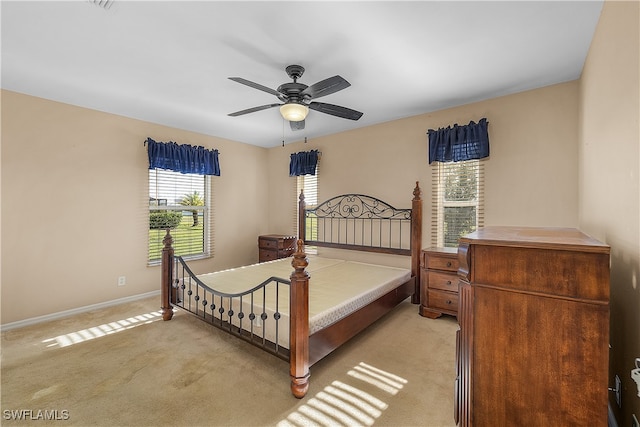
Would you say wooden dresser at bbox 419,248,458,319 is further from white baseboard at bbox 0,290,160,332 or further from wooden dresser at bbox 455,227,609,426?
white baseboard at bbox 0,290,160,332

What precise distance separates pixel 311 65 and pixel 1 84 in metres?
3.27

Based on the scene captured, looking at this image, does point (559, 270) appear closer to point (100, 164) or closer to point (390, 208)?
point (390, 208)

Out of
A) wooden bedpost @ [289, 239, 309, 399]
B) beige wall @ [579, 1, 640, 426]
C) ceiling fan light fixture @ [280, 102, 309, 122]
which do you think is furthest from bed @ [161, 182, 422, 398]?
beige wall @ [579, 1, 640, 426]

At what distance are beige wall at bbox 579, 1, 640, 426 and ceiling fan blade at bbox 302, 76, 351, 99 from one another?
154cm

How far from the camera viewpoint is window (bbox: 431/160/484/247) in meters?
3.48

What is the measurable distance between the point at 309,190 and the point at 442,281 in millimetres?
2856

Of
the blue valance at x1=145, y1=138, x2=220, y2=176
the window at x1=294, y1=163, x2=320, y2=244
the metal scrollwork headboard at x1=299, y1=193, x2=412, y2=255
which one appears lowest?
the metal scrollwork headboard at x1=299, y1=193, x2=412, y2=255

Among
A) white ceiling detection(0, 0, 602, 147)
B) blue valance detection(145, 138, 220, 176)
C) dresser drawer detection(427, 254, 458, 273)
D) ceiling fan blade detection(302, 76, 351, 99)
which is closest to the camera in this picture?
white ceiling detection(0, 0, 602, 147)

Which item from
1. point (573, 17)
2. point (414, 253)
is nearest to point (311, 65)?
point (573, 17)

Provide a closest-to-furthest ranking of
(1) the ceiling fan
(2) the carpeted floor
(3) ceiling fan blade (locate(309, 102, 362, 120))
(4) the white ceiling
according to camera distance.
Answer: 1. (2) the carpeted floor
2. (4) the white ceiling
3. (1) the ceiling fan
4. (3) ceiling fan blade (locate(309, 102, 362, 120))

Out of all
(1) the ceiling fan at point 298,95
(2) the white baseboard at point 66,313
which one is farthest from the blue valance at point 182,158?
(1) the ceiling fan at point 298,95

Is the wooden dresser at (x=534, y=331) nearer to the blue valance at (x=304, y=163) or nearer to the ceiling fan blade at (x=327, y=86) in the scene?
the ceiling fan blade at (x=327, y=86)

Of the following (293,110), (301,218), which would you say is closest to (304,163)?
(301,218)

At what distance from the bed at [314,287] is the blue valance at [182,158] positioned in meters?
1.49
